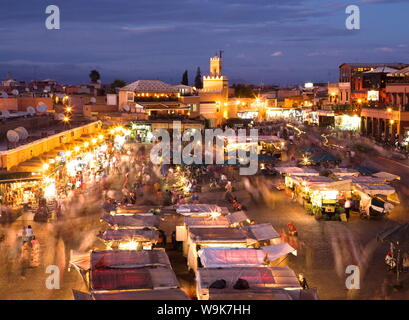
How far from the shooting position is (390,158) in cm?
3047

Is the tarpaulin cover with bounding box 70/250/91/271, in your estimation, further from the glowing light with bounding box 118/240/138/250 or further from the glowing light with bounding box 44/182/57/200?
the glowing light with bounding box 44/182/57/200

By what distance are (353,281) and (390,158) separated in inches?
823

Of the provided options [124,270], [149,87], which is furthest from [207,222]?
[149,87]

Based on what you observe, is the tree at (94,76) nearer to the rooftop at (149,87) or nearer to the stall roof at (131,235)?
the rooftop at (149,87)

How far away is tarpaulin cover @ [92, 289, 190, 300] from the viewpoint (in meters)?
8.45

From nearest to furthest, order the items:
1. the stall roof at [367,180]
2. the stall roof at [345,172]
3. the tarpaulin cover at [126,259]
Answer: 1. the tarpaulin cover at [126,259]
2. the stall roof at [367,180]
3. the stall roof at [345,172]

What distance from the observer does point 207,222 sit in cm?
1379

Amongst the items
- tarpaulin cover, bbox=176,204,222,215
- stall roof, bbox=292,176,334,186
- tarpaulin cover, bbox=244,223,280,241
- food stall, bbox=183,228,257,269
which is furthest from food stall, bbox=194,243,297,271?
stall roof, bbox=292,176,334,186

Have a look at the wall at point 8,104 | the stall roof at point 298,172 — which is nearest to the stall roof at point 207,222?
the stall roof at point 298,172

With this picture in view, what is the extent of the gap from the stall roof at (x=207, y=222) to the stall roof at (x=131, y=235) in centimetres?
96

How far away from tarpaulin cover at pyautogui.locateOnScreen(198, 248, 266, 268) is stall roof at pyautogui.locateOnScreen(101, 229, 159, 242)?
2130mm

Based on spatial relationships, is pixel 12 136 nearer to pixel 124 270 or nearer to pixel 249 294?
pixel 124 270

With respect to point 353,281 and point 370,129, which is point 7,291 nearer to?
point 353,281

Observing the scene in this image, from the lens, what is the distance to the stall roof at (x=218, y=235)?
12148 mm
